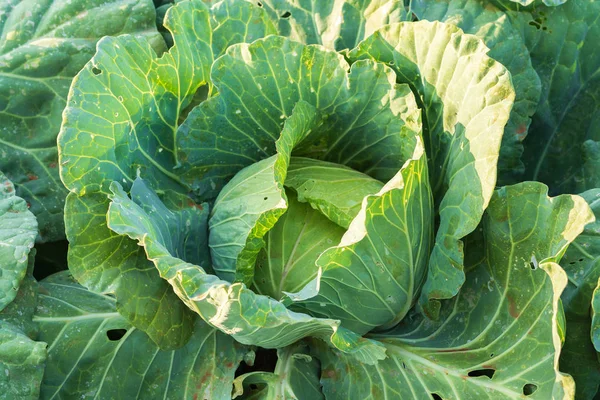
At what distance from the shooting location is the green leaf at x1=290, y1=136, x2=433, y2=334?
1.62 meters

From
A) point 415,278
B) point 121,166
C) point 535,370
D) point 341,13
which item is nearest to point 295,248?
point 415,278

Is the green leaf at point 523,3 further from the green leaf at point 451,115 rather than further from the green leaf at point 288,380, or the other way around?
the green leaf at point 288,380

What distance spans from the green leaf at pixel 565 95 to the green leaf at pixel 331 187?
84cm

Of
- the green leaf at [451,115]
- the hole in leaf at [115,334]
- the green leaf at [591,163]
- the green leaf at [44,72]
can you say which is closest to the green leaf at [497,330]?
the green leaf at [451,115]

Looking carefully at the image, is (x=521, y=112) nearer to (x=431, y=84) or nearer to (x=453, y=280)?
(x=431, y=84)

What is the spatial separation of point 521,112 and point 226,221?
106 cm

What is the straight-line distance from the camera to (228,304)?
151 centimetres

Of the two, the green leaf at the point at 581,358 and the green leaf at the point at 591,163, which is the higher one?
the green leaf at the point at 591,163

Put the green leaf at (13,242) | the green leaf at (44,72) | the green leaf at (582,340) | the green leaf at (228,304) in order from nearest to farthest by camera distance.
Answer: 1. the green leaf at (228,304)
2. the green leaf at (582,340)
3. the green leaf at (13,242)
4. the green leaf at (44,72)

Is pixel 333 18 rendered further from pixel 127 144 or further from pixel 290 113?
pixel 127 144

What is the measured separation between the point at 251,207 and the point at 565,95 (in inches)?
52.6

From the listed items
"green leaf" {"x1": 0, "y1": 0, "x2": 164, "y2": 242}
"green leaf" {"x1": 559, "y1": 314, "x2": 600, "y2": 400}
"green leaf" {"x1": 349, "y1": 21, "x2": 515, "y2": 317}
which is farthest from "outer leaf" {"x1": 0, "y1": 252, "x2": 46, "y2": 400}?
"green leaf" {"x1": 559, "y1": 314, "x2": 600, "y2": 400}

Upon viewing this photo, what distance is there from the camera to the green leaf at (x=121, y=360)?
2.00 meters

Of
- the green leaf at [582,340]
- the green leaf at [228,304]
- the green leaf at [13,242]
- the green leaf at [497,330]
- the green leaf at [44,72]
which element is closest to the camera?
the green leaf at [228,304]
